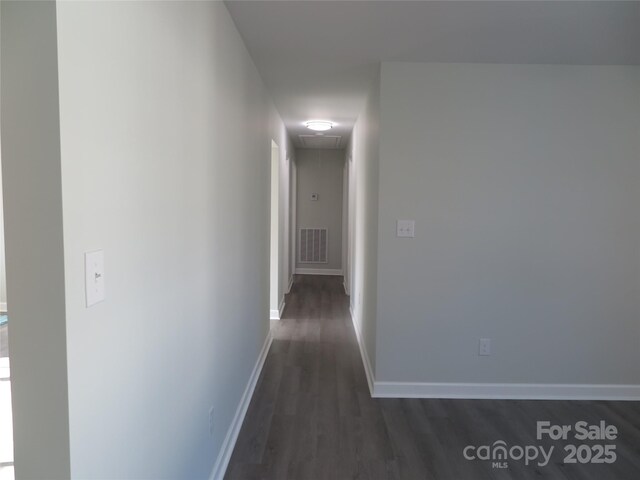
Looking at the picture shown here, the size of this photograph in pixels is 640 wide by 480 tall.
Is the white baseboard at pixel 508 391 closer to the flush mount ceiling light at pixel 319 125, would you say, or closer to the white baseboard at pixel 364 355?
the white baseboard at pixel 364 355

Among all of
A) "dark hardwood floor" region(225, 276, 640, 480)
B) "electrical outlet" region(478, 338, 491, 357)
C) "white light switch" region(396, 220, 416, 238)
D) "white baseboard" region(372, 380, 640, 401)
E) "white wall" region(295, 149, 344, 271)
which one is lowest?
"dark hardwood floor" region(225, 276, 640, 480)

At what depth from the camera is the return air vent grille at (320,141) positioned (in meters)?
5.96

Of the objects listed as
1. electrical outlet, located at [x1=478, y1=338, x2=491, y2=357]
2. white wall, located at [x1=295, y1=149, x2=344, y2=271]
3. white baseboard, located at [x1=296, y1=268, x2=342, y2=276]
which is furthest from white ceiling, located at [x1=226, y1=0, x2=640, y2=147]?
white baseboard, located at [x1=296, y1=268, x2=342, y2=276]

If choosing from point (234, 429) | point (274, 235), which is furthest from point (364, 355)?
point (274, 235)

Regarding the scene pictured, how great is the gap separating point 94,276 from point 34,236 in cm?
14

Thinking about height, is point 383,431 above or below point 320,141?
below

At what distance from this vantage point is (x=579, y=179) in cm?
277

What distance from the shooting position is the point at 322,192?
7.55m

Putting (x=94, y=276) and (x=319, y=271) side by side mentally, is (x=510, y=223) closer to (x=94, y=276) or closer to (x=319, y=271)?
(x=94, y=276)

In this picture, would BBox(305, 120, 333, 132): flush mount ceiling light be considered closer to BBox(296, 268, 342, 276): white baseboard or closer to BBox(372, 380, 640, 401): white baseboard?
BBox(372, 380, 640, 401): white baseboard

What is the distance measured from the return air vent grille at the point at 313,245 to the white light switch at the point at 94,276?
6.71 m

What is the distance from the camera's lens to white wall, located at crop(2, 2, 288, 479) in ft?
2.47

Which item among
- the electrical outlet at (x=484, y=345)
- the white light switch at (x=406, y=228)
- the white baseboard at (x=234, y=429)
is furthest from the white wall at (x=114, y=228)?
the electrical outlet at (x=484, y=345)

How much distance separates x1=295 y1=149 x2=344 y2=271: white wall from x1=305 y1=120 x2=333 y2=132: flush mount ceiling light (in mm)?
2444
